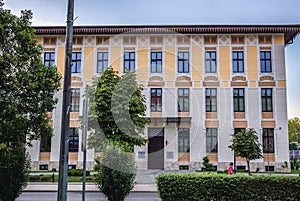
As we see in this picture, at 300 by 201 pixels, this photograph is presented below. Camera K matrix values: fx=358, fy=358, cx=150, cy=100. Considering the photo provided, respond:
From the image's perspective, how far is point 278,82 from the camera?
114 ft

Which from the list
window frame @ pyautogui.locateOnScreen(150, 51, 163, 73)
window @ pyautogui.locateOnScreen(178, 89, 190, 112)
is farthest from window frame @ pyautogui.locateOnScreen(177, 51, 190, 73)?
window @ pyautogui.locateOnScreen(178, 89, 190, 112)

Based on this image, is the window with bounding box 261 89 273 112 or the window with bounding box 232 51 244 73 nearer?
the window with bounding box 261 89 273 112

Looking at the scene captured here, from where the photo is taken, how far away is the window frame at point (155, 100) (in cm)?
3503

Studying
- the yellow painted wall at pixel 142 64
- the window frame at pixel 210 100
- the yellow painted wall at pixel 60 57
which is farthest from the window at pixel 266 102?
the yellow painted wall at pixel 60 57

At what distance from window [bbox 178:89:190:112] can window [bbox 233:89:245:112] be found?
4558 mm

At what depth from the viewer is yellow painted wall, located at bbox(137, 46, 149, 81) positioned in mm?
35344

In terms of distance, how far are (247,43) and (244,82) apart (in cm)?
391

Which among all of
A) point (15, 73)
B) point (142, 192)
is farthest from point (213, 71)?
point (15, 73)

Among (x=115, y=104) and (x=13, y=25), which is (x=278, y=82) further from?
(x=13, y=25)

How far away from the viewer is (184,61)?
35.5m

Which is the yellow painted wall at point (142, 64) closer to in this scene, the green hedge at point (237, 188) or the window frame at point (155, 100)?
the window frame at point (155, 100)

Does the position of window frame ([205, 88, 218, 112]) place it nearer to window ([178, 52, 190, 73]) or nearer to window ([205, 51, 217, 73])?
window ([205, 51, 217, 73])

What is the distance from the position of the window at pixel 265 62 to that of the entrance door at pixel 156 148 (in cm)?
1160

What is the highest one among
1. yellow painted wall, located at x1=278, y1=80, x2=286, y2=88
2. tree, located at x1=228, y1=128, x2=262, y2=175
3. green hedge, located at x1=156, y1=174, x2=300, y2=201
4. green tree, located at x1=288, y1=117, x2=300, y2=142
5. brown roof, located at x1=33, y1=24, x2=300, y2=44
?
brown roof, located at x1=33, y1=24, x2=300, y2=44
